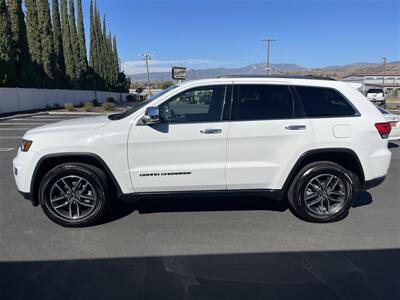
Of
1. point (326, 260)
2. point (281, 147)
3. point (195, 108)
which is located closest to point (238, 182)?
point (281, 147)

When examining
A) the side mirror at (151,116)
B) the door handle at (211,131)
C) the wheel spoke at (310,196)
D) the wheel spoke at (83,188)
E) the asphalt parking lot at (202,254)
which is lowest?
the asphalt parking lot at (202,254)

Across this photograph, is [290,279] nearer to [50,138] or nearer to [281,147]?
[281,147]

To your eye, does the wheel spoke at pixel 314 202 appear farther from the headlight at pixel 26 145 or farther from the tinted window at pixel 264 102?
the headlight at pixel 26 145

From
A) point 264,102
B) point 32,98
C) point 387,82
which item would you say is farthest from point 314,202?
point 387,82

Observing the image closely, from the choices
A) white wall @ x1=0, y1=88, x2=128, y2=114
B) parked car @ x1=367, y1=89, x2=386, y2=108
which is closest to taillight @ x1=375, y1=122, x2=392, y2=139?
white wall @ x1=0, y1=88, x2=128, y2=114

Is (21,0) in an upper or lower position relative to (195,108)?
upper

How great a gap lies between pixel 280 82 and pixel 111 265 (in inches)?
117

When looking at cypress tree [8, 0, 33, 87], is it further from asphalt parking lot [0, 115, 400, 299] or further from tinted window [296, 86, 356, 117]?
tinted window [296, 86, 356, 117]

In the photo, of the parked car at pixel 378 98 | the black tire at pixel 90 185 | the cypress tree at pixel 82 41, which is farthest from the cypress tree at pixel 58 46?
the black tire at pixel 90 185

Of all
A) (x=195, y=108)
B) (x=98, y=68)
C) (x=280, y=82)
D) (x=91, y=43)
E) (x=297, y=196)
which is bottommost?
(x=297, y=196)

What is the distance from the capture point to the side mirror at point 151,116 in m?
4.19

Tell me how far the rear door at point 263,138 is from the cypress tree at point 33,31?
29436 millimetres

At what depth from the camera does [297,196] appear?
15.1 ft

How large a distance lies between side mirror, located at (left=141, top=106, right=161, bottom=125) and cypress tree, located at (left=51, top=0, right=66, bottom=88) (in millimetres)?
31843
